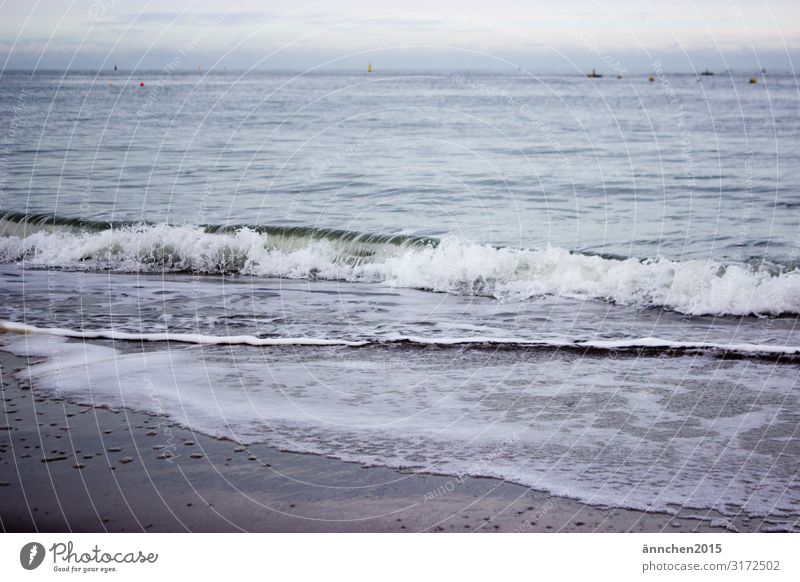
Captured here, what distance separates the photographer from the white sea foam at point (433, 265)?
10.6m

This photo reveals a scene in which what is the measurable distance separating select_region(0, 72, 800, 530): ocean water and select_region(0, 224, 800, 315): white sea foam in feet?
0.15

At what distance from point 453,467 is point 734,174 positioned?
1784 centimetres

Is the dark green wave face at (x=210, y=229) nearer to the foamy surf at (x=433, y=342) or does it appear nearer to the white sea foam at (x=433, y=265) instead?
the white sea foam at (x=433, y=265)

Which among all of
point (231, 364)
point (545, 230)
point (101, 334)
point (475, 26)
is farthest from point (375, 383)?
point (545, 230)

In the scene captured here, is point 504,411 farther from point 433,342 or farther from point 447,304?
point 447,304

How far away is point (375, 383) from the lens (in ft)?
23.4

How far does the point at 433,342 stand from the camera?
28.1 feet

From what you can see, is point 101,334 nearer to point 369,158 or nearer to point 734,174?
point 369,158

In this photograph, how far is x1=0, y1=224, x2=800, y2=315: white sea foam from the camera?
10.6 meters

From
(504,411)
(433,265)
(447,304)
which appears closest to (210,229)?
(433,265)

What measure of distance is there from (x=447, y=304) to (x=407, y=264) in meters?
2.02

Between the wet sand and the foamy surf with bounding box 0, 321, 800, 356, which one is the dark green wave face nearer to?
the foamy surf with bounding box 0, 321, 800, 356

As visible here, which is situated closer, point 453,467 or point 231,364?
point 453,467

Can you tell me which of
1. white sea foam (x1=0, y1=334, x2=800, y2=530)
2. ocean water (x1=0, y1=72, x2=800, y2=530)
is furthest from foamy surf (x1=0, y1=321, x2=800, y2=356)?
white sea foam (x1=0, y1=334, x2=800, y2=530)
